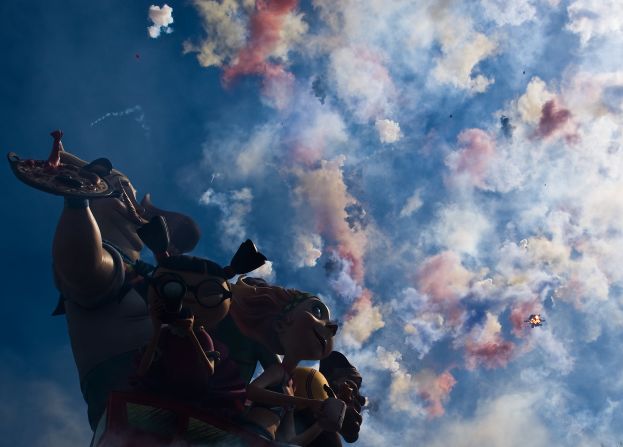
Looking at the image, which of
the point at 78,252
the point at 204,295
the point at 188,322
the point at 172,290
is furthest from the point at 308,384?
the point at 78,252

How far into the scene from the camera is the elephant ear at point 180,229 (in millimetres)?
11703

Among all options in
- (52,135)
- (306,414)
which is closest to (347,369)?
(306,414)

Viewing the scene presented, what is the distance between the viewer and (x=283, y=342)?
30.2 ft

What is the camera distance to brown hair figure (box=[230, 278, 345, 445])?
8109mm

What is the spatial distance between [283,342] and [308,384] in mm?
717

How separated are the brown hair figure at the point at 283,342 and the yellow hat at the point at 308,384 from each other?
184 mm

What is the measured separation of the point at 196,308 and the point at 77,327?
2.03 meters

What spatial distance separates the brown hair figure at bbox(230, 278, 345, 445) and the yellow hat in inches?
7.3

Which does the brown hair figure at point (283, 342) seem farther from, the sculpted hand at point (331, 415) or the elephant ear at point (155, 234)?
the elephant ear at point (155, 234)

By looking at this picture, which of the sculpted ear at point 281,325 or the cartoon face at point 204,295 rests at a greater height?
the sculpted ear at point 281,325

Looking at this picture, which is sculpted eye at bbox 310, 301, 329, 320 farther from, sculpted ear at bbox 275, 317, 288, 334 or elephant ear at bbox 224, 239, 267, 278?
elephant ear at bbox 224, 239, 267, 278

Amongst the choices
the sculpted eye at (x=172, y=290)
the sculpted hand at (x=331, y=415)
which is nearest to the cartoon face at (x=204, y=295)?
the sculpted eye at (x=172, y=290)

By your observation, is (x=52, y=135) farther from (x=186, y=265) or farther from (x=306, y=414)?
(x=306, y=414)

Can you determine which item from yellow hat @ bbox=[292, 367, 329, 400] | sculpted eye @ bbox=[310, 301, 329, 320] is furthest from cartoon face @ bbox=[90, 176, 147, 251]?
yellow hat @ bbox=[292, 367, 329, 400]
